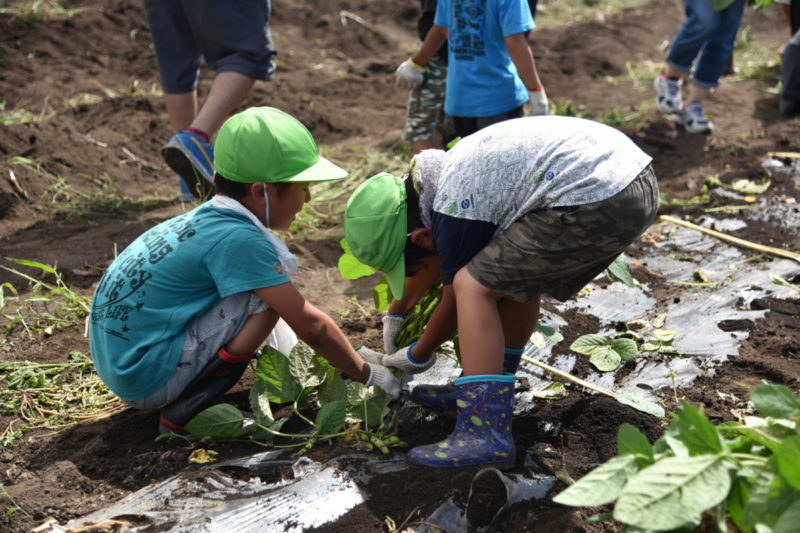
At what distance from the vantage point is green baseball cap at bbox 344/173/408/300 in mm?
1928

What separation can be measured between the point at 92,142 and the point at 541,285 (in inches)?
140

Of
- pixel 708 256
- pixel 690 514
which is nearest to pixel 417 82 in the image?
pixel 708 256

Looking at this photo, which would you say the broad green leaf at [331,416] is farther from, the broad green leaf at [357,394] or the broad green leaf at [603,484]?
the broad green leaf at [603,484]

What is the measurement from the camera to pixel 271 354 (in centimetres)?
213

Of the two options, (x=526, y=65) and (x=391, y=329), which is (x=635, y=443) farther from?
(x=526, y=65)

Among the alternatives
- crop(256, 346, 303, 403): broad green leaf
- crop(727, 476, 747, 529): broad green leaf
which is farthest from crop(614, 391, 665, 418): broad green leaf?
crop(256, 346, 303, 403): broad green leaf

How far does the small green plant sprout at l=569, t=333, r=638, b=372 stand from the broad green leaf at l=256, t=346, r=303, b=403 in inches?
34.3

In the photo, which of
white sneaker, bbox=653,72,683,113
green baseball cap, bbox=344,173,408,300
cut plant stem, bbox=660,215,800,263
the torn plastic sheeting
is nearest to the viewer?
the torn plastic sheeting

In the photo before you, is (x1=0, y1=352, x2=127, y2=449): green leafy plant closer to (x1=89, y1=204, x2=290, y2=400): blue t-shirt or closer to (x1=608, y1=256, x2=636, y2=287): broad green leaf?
(x1=89, y1=204, x2=290, y2=400): blue t-shirt

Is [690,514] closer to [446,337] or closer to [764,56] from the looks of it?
[446,337]

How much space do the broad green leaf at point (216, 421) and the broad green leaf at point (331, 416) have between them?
21 centimetres

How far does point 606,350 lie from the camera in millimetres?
2244

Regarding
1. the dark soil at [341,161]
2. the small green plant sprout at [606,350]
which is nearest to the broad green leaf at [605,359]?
the small green plant sprout at [606,350]

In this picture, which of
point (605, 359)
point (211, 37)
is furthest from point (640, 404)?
point (211, 37)
